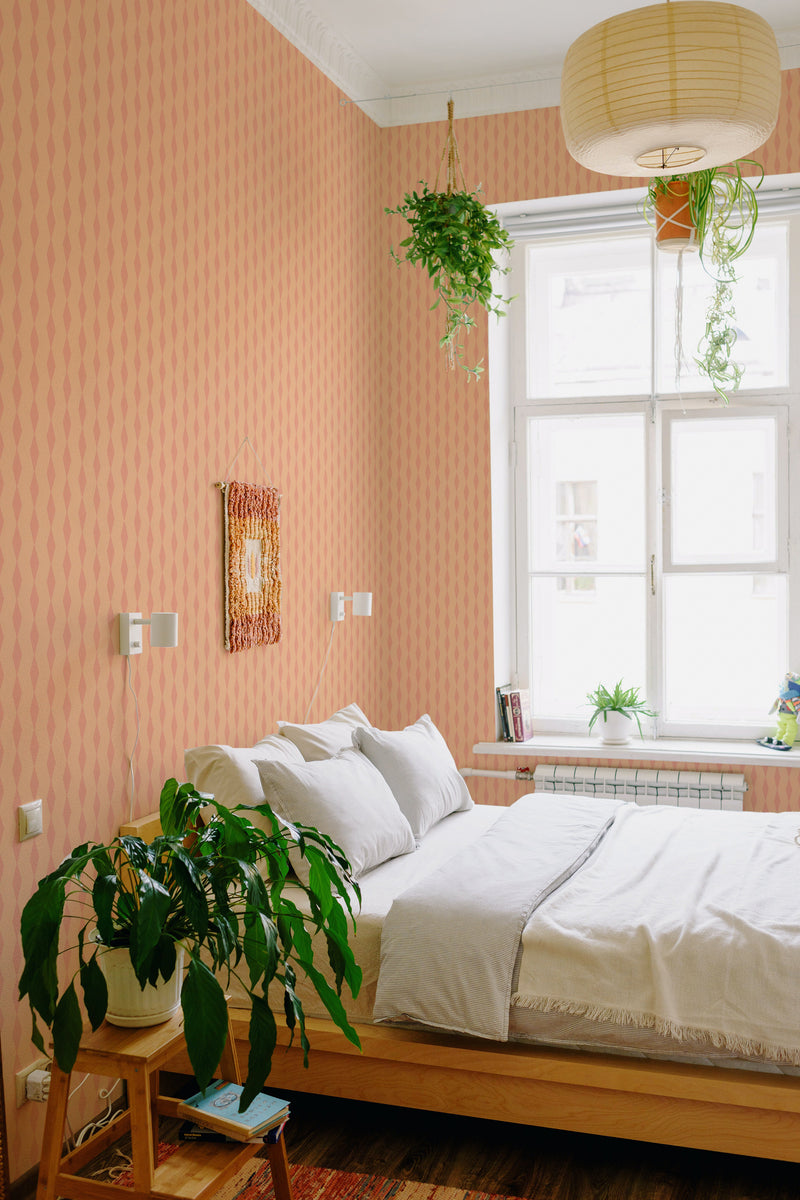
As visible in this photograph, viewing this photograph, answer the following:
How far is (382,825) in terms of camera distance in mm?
3008

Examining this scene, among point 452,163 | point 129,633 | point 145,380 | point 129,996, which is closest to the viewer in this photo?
point 129,996

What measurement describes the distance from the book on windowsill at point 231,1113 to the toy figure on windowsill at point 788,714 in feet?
9.25

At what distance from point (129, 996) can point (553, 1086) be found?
1028 millimetres

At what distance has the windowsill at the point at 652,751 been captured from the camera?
4.23 m

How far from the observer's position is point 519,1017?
2439 mm

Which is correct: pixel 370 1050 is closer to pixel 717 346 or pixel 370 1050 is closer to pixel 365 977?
pixel 365 977

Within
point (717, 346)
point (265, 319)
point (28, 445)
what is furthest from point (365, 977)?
point (717, 346)

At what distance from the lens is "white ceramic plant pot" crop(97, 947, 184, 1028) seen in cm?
204

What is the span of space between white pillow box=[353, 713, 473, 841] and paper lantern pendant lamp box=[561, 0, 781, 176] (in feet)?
6.09

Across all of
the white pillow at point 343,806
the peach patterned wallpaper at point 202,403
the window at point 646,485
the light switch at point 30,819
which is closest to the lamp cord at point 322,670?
the peach patterned wallpaper at point 202,403

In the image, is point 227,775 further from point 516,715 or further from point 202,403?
point 516,715

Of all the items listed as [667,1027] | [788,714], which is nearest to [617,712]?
[788,714]

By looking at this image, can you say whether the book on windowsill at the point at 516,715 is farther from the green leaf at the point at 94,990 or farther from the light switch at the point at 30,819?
the green leaf at the point at 94,990

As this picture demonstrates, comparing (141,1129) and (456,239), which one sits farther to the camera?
(456,239)
